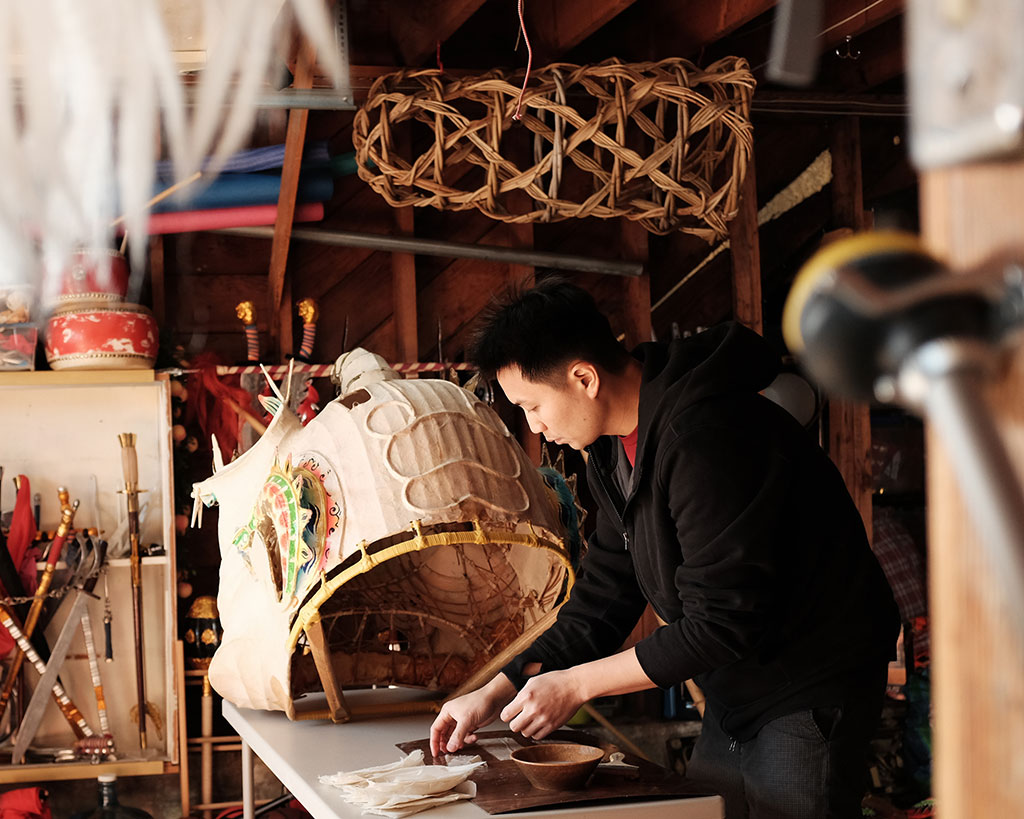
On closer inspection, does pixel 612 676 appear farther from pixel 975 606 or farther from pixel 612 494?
pixel 975 606

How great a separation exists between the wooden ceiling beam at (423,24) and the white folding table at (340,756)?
1.93 meters

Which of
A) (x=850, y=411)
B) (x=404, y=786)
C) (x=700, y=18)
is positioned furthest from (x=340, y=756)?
(x=700, y=18)

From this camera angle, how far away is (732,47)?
13.5ft

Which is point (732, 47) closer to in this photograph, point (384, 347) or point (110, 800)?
point (384, 347)

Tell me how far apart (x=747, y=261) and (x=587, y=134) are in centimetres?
125

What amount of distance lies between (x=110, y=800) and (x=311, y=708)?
1.26 m

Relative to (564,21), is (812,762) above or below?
below

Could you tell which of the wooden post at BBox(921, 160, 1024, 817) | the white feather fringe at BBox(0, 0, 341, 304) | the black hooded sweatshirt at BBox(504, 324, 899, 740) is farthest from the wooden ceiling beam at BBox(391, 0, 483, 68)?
the wooden post at BBox(921, 160, 1024, 817)

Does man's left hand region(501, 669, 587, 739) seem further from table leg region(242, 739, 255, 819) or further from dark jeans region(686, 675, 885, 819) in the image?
table leg region(242, 739, 255, 819)

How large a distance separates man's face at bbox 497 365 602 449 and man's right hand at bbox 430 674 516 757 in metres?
0.53

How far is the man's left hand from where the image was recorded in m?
2.10

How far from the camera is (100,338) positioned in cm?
377

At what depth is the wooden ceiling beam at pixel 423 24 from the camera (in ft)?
10.9

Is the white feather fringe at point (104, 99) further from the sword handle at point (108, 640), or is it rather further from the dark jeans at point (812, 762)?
the sword handle at point (108, 640)
